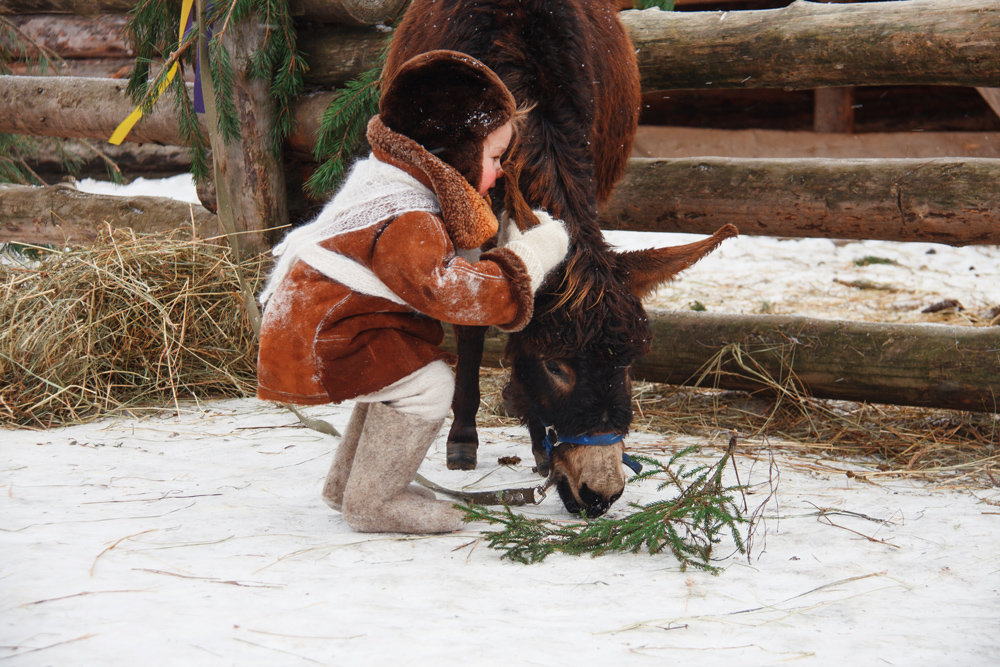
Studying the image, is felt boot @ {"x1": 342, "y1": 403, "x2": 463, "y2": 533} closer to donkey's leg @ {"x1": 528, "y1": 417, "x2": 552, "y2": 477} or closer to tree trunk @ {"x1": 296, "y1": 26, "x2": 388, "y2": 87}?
donkey's leg @ {"x1": 528, "y1": 417, "x2": 552, "y2": 477}

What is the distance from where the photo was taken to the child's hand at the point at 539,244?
7.28 ft

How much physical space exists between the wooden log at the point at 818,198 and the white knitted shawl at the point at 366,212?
1.66m

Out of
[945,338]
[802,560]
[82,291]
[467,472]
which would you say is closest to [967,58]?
[945,338]

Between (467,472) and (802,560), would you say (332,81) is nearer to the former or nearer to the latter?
(467,472)

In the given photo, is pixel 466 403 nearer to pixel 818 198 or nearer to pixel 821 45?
pixel 818 198

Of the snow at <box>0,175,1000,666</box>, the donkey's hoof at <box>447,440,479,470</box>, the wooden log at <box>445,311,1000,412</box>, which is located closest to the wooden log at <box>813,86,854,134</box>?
the wooden log at <box>445,311,1000,412</box>

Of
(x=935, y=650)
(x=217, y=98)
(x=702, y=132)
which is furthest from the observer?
(x=702, y=132)

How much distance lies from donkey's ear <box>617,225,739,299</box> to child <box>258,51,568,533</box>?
0.82 ft

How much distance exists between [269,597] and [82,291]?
8.45 ft

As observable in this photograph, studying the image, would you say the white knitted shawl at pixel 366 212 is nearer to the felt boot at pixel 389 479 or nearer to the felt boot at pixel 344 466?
the felt boot at pixel 389 479

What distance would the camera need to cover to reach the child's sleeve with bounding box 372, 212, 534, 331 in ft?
6.94

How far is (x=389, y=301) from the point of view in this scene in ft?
7.47

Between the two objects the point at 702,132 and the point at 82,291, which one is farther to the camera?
the point at 702,132

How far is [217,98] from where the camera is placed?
412 centimetres
